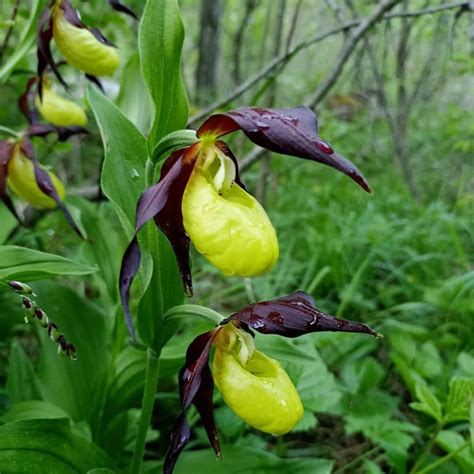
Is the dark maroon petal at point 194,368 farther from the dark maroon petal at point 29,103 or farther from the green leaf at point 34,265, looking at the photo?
the dark maroon petal at point 29,103

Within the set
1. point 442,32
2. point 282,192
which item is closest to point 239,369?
point 282,192

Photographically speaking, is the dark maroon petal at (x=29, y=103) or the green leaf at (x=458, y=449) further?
the dark maroon petal at (x=29, y=103)

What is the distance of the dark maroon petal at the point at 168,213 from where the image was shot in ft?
2.40

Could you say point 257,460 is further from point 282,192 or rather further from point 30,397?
point 282,192

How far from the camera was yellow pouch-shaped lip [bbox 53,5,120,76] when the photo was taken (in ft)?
4.69

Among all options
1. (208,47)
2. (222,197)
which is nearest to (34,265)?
(222,197)

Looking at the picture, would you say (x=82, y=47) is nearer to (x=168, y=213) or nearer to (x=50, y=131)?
(x=50, y=131)

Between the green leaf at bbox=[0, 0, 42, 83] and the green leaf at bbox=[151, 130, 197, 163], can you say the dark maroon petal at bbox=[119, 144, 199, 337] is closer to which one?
the green leaf at bbox=[151, 130, 197, 163]

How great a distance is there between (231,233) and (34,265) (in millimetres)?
375

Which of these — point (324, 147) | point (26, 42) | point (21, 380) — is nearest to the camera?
point (324, 147)

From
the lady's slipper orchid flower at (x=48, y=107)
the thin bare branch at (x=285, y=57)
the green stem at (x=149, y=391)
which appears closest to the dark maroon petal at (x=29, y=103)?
the lady's slipper orchid flower at (x=48, y=107)

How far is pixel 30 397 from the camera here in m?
1.22

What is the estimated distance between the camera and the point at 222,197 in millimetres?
821

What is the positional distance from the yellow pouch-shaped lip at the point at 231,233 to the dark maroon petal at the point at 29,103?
3.24ft
